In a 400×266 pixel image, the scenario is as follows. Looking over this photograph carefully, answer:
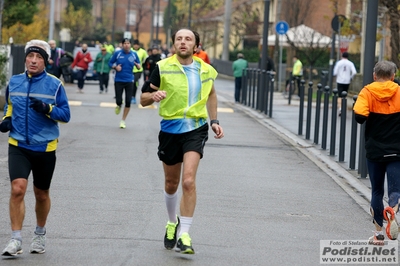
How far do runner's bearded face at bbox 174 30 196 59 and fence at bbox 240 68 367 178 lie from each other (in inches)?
213

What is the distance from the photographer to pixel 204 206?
10172 mm

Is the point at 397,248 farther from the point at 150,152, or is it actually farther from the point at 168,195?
the point at 150,152

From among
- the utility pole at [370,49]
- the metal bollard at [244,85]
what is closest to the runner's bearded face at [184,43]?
the utility pole at [370,49]

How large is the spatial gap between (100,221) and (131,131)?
32.0 feet

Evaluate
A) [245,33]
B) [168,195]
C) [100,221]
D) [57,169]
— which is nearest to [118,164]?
[57,169]

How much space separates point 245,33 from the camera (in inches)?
2793

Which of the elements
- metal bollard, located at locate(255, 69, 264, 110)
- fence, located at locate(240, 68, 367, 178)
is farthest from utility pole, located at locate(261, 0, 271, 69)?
metal bollard, located at locate(255, 69, 264, 110)

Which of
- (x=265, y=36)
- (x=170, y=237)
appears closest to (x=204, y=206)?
(x=170, y=237)

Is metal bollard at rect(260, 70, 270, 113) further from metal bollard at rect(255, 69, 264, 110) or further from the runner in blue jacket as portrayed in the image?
the runner in blue jacket

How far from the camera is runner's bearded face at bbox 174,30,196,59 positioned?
7645 millimetres

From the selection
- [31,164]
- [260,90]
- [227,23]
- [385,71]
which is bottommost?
[31,164]

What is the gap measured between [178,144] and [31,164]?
1.16 metres

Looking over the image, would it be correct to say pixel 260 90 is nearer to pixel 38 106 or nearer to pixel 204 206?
pixel 204 206

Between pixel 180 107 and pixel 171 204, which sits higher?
pixel 180 107
